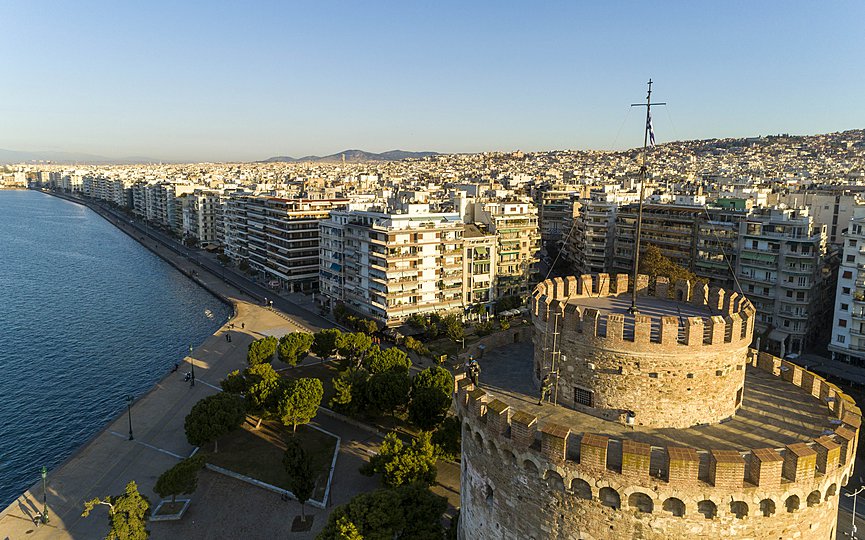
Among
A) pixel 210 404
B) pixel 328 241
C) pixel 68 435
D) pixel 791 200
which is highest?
pixel 791 200

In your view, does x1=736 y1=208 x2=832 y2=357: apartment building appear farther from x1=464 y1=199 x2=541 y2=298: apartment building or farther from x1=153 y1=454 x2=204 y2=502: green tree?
x1=153 y1=454 x2=204 y2=502: green tree

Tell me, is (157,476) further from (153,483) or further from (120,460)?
(120,460)

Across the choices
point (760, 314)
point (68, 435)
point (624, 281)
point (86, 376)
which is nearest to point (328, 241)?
point (86, 376)

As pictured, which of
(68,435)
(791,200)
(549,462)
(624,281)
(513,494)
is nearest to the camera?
(549,462)

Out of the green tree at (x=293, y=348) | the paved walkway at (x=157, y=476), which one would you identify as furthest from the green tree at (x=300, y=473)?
the green tree at (x=293, y=348)

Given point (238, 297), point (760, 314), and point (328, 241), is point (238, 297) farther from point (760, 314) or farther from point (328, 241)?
point (760, 314)

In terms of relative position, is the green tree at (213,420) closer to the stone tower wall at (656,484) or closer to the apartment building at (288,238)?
the stone tower wall at (656,484)

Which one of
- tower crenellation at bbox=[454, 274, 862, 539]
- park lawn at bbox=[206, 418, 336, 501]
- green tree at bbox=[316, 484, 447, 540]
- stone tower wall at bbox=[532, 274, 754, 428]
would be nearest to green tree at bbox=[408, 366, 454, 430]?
park lawn at bbox=[206, 418, 336, 501]
